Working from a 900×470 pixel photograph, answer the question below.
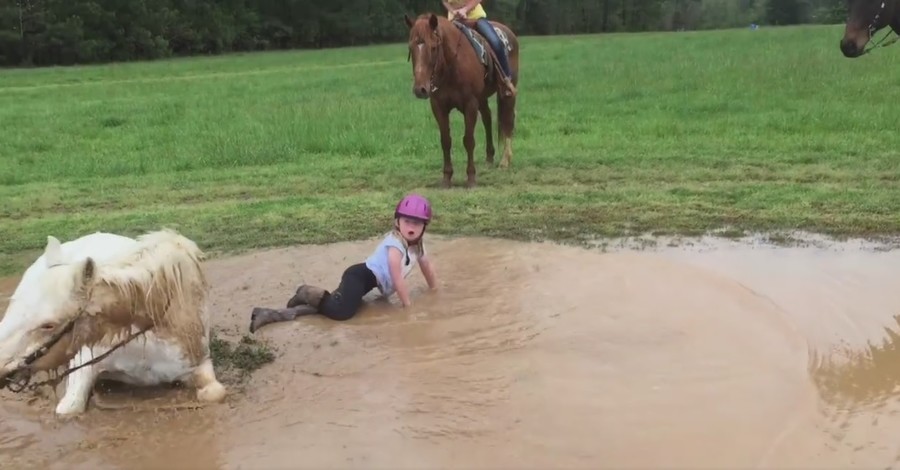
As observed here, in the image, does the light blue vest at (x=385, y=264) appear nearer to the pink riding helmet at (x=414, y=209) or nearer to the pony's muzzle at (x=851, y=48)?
the pink riding helmet at (x=414, y=209)

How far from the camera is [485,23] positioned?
1099 centimetres

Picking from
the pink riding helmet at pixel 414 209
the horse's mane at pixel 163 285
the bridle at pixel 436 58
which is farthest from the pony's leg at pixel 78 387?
the bridle at pixel 436 58

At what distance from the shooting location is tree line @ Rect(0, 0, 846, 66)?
4759 centimetres

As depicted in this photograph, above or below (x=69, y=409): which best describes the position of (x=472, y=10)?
above

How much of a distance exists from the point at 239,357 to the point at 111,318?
1.11 m

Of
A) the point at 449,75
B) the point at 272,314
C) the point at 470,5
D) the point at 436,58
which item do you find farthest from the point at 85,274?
the point at 470,5

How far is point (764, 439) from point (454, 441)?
135cm

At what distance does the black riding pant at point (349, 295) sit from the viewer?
5672 millimetres

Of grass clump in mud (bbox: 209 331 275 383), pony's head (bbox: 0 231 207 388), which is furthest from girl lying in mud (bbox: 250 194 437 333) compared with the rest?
pony's head (bbox: 0 231 207 388)

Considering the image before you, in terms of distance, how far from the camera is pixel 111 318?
13.0 ft

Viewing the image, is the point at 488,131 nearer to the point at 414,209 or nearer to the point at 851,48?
the point at 851,48

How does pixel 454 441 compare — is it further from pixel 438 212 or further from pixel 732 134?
pixel 732 134

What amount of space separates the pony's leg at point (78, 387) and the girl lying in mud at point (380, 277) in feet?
4.41

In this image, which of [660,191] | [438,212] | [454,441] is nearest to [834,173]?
[660,191]
